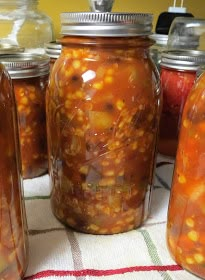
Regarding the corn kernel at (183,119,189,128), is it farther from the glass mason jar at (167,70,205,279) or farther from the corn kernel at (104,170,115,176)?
the corn kernel at (104,170,115,176)

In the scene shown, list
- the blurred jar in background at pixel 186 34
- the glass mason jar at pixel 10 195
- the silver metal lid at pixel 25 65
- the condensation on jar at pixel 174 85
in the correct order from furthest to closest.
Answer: the blurred jar in background at pixel 186 34 → the condensation on jar at pixel 174 85 → the silver metal lid at pixel 25 65 → the glass mason jar at pixel 10 195

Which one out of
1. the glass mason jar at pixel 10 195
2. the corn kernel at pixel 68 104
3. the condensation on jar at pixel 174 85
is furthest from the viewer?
the condensation on jar at pixel 174 85

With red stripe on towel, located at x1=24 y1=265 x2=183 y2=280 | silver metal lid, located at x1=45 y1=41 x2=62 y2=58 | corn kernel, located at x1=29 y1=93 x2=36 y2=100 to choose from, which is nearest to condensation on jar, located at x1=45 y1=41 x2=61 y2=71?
silver metal lid, located at x1=45 y1=41 x2=62 y2=58

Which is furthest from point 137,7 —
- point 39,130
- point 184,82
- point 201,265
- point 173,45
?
point 201,265

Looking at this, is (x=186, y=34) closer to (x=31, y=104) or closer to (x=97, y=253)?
(x=31, y=104)

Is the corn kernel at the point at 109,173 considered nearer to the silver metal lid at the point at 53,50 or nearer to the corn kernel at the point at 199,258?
the corn kernel at the point at 199,258

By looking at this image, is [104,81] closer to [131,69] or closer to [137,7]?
[131,69]

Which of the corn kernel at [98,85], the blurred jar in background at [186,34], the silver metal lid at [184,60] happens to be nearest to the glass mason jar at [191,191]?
the corn kernel at [98,85]
